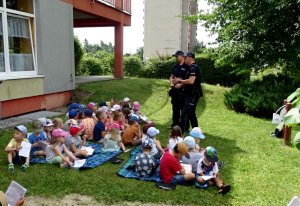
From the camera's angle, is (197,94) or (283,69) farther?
(283,69)

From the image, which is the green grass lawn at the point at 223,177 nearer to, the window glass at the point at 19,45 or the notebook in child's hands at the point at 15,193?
the notebook in child's hands at the point at 15,193

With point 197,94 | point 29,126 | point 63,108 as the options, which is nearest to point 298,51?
point 197,94

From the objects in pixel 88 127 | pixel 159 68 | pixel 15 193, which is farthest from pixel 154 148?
pixel 159 68

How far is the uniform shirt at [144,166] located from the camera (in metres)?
5.04

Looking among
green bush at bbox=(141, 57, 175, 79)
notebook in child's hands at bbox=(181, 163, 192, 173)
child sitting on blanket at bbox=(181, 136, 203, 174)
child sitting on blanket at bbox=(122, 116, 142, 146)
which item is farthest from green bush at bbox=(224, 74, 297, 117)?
green bush at bbox=(141, 57, 175, 79)

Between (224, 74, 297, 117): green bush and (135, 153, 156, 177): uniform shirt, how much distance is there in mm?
6977

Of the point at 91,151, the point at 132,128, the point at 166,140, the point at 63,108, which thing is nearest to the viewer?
the point at 91,151

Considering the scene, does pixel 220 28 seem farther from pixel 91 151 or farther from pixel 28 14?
pixel 91 151

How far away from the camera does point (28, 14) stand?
31.2ft

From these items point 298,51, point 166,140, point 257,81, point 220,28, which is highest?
point 220,28

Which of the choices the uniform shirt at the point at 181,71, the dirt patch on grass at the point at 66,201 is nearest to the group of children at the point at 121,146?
the dirt patch on grass at the point at 66,201

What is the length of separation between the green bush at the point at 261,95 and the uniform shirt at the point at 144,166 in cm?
698

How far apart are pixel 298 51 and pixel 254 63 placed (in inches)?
58.3

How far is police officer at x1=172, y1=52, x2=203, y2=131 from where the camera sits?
737 cm
